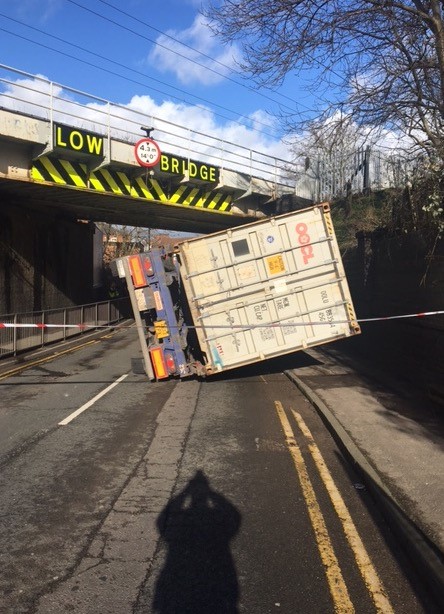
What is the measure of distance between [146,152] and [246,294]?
7190 millimetres

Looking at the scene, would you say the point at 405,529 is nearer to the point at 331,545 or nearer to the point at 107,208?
the point at 331,545

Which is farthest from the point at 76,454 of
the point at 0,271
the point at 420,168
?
the point at 0,271

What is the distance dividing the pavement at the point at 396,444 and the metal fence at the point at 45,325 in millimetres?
5542

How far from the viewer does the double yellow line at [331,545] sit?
3.41 meters

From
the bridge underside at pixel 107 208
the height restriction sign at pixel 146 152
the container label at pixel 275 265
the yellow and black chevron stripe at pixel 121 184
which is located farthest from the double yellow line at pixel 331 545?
the height restriction sign at pixel 146 152

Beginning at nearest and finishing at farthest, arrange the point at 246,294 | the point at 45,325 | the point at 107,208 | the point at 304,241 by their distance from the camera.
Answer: the point at 246,294 < the point at 304,241 < the point at 45,325 < the point at 107,208

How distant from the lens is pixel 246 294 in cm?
1062

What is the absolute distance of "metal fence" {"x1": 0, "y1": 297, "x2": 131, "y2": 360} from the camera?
15.2 m

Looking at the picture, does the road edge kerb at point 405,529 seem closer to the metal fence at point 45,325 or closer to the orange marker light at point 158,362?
the orange marker light at point 158,362

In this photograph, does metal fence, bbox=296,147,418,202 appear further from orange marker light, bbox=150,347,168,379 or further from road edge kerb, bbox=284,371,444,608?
road edge kerb, bbox=284,371,444,608

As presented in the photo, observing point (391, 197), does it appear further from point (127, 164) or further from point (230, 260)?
point (127, 164)

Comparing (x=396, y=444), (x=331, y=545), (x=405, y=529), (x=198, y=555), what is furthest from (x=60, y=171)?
(x=405, y=529)

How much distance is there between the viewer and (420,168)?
10.7m

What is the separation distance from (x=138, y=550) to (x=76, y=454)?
2.65m
